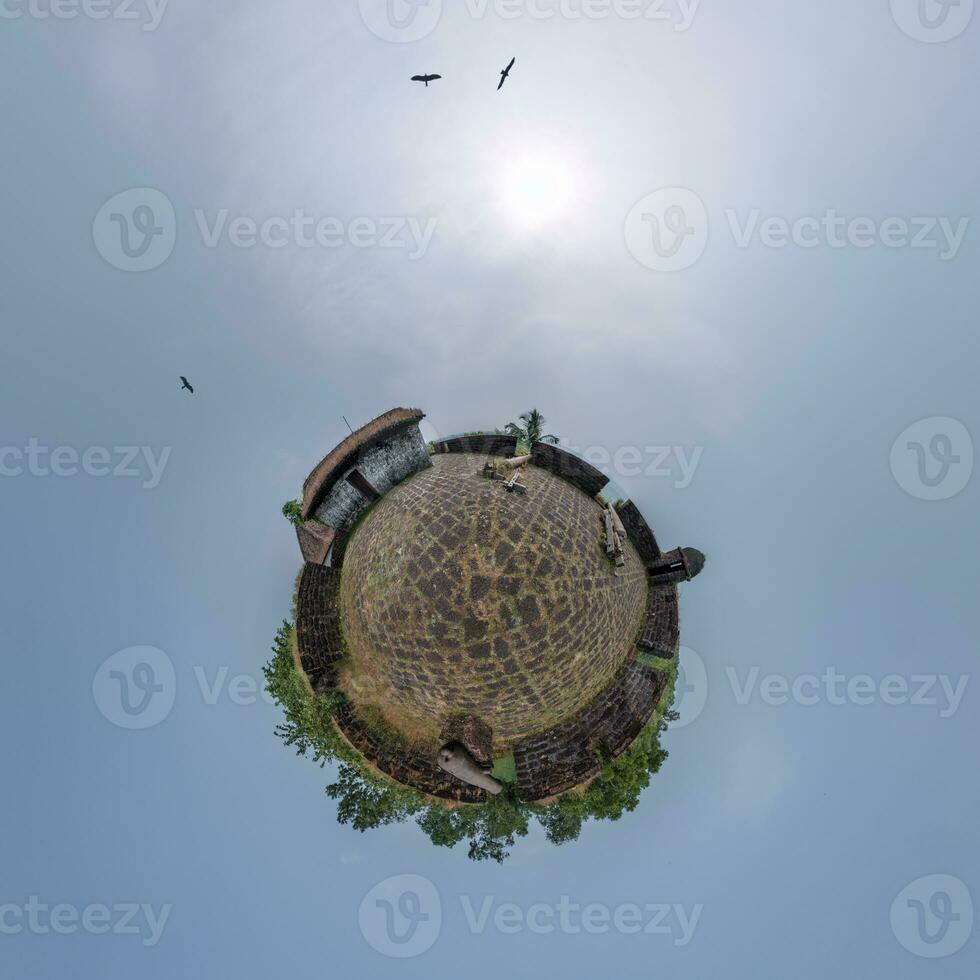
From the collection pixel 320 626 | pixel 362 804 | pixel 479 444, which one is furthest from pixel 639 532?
pixel 362 804

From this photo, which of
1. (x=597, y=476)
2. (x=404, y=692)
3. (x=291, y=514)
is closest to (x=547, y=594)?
(x=404, y=692)

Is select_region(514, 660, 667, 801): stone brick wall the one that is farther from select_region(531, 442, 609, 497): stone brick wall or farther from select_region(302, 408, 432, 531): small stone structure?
select_region(302, 408, 432, 531): small stone structure

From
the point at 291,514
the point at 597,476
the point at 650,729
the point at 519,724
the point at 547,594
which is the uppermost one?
the point at 597,476

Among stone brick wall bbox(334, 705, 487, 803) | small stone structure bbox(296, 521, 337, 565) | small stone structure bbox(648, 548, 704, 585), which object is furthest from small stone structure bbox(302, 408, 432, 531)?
small stone structure bbox(648, 548, 704, 585)

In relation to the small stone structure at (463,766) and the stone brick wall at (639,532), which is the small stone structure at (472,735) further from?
the stone brick wall at (639,532)

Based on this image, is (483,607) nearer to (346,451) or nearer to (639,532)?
(346,451)

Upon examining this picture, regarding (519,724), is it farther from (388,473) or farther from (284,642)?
(284,642)
